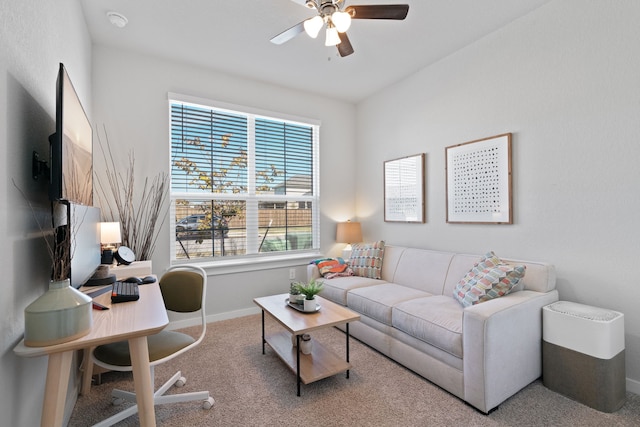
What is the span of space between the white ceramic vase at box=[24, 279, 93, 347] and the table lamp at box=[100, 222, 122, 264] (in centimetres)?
144

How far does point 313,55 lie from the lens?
3.03m

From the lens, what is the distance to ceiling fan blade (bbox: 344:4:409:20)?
177 cm

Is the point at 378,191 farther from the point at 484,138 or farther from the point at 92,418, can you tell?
the point at 92,418

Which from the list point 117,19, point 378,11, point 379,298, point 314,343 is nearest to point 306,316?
point 314,343

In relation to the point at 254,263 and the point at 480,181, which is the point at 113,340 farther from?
the point at 480,181

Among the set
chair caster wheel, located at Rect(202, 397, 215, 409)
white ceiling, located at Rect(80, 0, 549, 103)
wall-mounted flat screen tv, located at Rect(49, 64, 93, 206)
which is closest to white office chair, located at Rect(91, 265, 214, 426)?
chair caster wheel, located at Rect(202, 397, 215, 409)

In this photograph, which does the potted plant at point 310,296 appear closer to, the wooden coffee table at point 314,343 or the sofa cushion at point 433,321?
the wooden coffee table at point 314,343

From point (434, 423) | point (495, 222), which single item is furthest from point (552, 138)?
point (434, 423)

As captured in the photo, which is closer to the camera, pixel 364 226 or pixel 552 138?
pixel 552 138

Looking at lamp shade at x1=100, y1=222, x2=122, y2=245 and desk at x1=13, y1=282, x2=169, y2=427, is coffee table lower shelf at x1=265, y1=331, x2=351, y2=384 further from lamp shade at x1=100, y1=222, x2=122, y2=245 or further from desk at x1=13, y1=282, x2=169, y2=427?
lamp shade at x1=100, y1=222, x2=122, y2=245

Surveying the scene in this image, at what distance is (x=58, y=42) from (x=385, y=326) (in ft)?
9.53

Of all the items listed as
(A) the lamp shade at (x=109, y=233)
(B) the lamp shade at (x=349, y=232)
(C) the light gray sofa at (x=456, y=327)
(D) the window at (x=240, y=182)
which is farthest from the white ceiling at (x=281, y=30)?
(C) the light gray sofa at (x=456, y=327)

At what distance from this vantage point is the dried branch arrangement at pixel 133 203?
281cm

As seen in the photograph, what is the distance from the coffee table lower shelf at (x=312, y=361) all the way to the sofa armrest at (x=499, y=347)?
807mm
